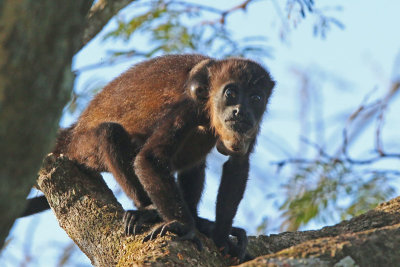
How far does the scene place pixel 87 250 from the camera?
5.17 meters

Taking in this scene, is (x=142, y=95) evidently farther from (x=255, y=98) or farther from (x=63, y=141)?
(x=255, y=98)

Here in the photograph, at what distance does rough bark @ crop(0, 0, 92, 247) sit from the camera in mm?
2215

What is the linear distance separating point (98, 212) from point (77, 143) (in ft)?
5.80

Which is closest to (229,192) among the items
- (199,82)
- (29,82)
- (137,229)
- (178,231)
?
(178,231)

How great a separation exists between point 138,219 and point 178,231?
0.39 meters

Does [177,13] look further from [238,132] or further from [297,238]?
[297,238]

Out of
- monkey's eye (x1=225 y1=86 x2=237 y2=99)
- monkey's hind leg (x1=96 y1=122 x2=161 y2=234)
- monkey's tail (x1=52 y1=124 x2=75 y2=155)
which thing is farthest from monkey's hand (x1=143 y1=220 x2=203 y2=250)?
monkey's tail (x1=52 y1=124 x2=75 y2=155)

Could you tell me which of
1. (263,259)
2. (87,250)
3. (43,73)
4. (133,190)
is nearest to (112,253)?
(87,250)

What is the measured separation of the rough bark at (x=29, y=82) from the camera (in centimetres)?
221

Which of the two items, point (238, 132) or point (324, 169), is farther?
point (324, 169)

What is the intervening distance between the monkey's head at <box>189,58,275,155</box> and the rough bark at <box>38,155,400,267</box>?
122 cm

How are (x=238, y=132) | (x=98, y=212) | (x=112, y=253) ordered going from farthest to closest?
(x=238, y=132)
(x=98, y=212)
(x=112, y=253)

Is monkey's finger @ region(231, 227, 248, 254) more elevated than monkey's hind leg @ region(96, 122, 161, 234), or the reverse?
monkey's hind leg @ region(96, 122, 161, 234)

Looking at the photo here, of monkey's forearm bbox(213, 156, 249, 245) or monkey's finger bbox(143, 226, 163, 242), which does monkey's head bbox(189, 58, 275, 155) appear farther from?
monkey's finger bbox(143, 226, 163, 242)
